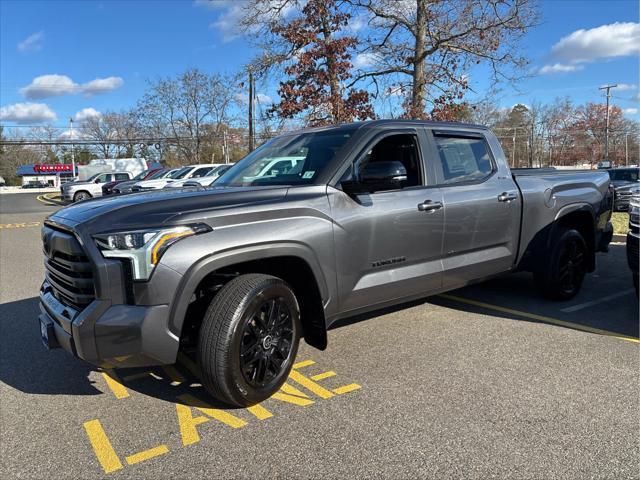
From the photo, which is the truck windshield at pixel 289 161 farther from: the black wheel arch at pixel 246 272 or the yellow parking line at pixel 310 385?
the yellow parking line at pixel 310 385

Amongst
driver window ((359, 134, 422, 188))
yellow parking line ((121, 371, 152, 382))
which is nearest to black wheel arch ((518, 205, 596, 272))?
driver window ((359, 134, 422, 188))

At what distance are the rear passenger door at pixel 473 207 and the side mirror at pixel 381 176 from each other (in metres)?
0.87

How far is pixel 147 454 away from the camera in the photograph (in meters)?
2.81

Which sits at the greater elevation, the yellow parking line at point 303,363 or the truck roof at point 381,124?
the truck roof at point 381,124

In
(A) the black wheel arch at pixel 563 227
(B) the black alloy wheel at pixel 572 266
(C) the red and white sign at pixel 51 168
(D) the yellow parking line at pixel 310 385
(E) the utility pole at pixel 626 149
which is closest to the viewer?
(D) the yellow parking line at pixel 310 385

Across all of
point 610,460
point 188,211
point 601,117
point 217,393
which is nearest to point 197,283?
point 188,211

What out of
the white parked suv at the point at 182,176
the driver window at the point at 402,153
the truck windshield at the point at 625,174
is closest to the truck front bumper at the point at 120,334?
the driver window at the point at 402,153

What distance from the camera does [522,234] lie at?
5.16m

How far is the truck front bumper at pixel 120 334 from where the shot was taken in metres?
2.79

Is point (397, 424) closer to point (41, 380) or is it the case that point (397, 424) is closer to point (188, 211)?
point (188, 211)

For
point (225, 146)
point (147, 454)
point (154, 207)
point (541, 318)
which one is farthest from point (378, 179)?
point (225, 146)

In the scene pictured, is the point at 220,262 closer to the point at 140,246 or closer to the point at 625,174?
the point at 140,246

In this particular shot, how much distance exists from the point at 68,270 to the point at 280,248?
4.34ft

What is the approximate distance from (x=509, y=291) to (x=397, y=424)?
3.78m
